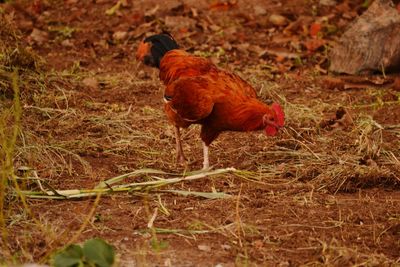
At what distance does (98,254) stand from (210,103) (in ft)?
7.09

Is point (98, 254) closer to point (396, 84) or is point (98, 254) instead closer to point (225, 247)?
point (225, 247)

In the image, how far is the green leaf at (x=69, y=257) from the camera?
3.54 meters

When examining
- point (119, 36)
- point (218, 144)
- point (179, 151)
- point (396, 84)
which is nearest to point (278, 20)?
point (119, 36)

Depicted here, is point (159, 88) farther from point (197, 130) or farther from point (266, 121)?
point (266, 121)

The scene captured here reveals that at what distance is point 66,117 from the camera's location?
6.81 m

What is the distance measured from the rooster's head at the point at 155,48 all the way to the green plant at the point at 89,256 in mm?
2968

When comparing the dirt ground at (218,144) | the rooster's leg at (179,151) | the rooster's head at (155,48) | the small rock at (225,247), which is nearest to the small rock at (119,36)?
the dirt ground at (218,144)

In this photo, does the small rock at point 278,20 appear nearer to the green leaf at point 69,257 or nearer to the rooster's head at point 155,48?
the rooster's head at point 155,48

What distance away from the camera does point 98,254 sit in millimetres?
3531

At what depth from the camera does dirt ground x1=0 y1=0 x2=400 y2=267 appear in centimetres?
440

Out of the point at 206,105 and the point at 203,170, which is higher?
the point at 206,105

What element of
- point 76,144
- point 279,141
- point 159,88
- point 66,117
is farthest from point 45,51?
point 279,141

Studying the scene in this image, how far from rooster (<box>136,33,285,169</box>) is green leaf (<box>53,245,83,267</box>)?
208 centimetres

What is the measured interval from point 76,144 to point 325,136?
1.99 m
